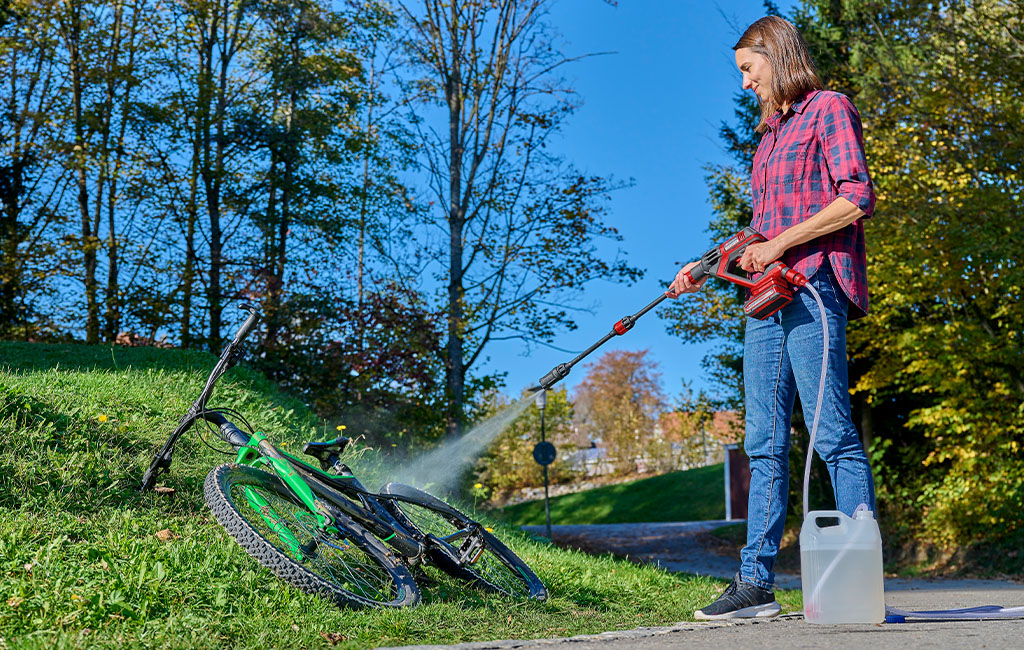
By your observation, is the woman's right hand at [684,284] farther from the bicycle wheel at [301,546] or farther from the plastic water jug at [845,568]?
the bicycle wheel at [301,546]

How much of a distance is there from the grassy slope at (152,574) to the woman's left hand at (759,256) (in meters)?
1.46

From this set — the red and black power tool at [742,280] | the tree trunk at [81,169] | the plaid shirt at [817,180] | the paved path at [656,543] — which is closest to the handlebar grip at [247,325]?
the red and black power tool at [742,280]

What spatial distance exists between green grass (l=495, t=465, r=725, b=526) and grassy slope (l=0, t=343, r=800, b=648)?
19.9 metres

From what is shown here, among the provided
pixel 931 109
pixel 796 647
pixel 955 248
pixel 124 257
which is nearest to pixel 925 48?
pixel 931 109

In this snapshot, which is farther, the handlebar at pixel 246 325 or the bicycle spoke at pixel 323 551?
the handlebar at pixel 246 325

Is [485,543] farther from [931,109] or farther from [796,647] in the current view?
[931,109]

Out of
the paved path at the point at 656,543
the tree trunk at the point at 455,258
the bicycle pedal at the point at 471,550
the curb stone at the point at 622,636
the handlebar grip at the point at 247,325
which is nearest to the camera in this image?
the curb stone at the point at 622,636

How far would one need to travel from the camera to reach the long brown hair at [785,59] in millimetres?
3303

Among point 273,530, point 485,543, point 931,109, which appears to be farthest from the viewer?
Result: point 931,109

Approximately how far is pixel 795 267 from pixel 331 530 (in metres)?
2.16

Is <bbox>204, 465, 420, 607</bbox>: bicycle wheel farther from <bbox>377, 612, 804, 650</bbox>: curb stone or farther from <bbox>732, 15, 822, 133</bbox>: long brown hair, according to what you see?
<bbox>732, 15, 822, 133</bbox>: long brown hair

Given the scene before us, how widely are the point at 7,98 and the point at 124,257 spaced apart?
4.11 meters

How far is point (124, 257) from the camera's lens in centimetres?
1478

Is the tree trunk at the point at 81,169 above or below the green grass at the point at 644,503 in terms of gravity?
above
